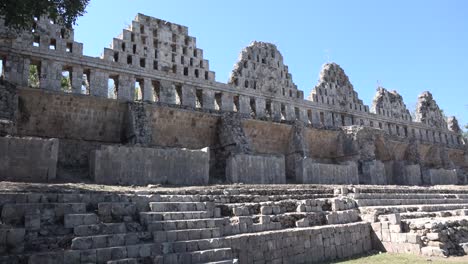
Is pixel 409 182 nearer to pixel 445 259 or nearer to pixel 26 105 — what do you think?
pixel 445 259

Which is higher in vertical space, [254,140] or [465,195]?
[254,140]

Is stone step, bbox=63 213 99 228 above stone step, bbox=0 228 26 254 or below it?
above

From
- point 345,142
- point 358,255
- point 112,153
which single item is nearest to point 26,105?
point 112,153

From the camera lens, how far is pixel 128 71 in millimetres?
25688

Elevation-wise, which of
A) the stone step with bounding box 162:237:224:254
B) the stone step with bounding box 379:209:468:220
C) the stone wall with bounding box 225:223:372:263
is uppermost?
the stone step with bounding box 379:209:468:220

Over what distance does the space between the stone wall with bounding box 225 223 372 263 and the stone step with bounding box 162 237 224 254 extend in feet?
1.07

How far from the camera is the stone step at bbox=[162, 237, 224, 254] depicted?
318 inches

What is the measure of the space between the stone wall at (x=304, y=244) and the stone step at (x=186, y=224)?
637 mm

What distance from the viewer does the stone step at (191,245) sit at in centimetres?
807

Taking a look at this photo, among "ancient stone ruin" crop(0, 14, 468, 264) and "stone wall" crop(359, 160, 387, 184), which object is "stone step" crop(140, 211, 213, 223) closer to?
"ancient stone ruin" crop(0, 14, 468, 264)

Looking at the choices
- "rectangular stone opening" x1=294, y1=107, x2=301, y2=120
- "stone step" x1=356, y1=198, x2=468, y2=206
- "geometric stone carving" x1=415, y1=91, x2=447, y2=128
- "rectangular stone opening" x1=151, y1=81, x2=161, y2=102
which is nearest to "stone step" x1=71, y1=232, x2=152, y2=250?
"stone step" x1=356, y1=198, x2=468, y2=206

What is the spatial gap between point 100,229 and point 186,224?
77.9 inches

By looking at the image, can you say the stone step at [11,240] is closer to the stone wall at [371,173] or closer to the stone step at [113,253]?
the stone step at [113,253]

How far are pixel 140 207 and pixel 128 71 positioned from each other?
59.2 ft
